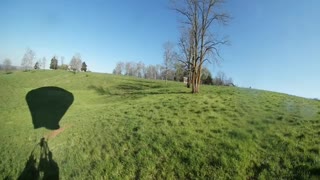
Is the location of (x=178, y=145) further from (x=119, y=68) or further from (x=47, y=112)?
(x=119, y=68)

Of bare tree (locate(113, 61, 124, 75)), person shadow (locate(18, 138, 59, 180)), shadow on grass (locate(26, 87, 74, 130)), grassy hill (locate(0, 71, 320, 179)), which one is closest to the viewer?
grassy hill (locate(0, 71, 320, 179))

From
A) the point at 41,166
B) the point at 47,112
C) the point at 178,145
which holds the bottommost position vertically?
the point at 41,166

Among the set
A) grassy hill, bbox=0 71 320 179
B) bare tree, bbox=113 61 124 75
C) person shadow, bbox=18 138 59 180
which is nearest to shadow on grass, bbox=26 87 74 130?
grassy hill, bbox=0 71 320 179

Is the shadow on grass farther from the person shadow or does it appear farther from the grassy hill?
the person shadow

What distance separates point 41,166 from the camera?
14.0 m

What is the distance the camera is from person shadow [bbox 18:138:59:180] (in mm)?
12977

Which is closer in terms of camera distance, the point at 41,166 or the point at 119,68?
the point at 41,166

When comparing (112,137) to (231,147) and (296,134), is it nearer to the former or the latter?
(231,147)

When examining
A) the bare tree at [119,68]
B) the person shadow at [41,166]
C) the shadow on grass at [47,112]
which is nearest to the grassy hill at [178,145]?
the person shadow at [41,166]

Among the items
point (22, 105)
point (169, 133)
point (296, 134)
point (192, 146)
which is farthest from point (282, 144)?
point (22, 105)

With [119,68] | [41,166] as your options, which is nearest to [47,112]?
[41,166]

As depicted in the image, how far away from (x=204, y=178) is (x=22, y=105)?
28155 millimetres

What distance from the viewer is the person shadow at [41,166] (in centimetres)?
1298

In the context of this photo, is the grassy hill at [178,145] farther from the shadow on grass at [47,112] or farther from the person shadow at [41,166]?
the shadow on grass at [47,112]
